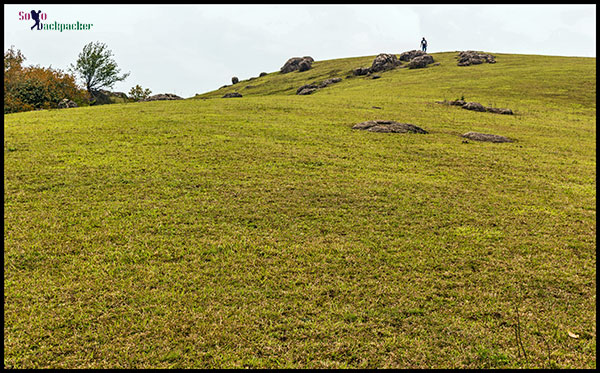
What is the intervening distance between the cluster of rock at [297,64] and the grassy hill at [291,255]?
85.3 metres

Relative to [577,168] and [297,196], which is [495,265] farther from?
[577,168]

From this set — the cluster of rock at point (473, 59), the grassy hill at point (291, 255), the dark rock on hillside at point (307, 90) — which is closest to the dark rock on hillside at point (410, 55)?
the cluster of rock at point (473, 59)

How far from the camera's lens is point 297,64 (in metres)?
102

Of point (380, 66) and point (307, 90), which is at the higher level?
point (380, 66)

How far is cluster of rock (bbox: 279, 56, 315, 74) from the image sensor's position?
98.6 meters

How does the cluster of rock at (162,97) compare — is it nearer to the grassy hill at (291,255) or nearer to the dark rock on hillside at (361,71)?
the grassy hill at (291,255)

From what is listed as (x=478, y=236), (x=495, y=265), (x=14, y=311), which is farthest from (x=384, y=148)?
(x=14, y=311)

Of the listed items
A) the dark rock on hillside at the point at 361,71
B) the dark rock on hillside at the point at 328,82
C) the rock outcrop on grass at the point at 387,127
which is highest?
the dark rock on hillside at the point at 361,71

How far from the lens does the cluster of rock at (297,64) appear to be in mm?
98619

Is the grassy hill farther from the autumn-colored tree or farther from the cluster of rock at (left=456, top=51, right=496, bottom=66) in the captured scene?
the cluster of rock at (left=456, top=51, right=496, bottom=66)

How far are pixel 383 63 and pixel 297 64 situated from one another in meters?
30.6

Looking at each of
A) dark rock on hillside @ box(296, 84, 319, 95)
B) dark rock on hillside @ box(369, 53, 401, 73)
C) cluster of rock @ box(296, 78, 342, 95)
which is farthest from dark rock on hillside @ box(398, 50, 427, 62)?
dark rock on hillside @ box(296, 84, 319, 95)

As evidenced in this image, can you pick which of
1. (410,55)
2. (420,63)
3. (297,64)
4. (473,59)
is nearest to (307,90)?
(420,63)

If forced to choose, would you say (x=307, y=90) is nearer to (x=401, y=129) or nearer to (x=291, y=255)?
(x=401, y=129)
